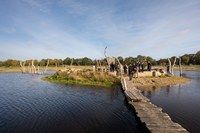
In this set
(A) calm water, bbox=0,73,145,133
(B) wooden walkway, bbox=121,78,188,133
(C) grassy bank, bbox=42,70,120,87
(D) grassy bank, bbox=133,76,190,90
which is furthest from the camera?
(C) grassy bank, bbox=42,70,120,87

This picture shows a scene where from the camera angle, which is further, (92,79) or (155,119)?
(92,79)

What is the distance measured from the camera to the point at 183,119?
60.0ft

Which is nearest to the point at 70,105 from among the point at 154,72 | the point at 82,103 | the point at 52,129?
the point at 82,103

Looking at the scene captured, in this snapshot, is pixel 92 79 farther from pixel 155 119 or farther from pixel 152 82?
pixel 155 119

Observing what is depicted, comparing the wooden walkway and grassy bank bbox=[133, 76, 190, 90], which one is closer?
the wooden walkway

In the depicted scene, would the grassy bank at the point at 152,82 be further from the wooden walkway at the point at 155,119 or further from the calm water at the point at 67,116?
the wooden walkway at the point at 155,119

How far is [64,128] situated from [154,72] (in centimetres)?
3269

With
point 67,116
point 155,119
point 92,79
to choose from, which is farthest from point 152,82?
point 155,119

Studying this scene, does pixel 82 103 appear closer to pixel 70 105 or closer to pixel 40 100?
pixel 70 105

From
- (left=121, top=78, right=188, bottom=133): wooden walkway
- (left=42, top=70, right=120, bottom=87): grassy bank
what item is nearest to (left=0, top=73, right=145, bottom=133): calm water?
(left=121, top=78, right=188, bottom=133): wooden walkway

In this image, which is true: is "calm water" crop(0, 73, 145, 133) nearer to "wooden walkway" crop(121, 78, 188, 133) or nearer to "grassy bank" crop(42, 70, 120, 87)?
"wooden walkway" crop(121, 78, 188, 133)

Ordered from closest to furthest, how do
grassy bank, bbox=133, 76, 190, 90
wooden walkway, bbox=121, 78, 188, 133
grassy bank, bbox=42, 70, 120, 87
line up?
wooden walkway, bbox=121, 78, 188, 133 < grassy bank, bbox=133, 76, 190, 90 < grassy bank, bbox=42, 70, 120, 87

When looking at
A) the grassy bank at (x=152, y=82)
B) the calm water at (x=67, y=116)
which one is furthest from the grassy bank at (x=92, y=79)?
the calm water at (x=67, y=116)

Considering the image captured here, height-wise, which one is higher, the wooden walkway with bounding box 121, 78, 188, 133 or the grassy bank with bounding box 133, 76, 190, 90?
the grassy bank with bounding box 133, 76, 190, 90
